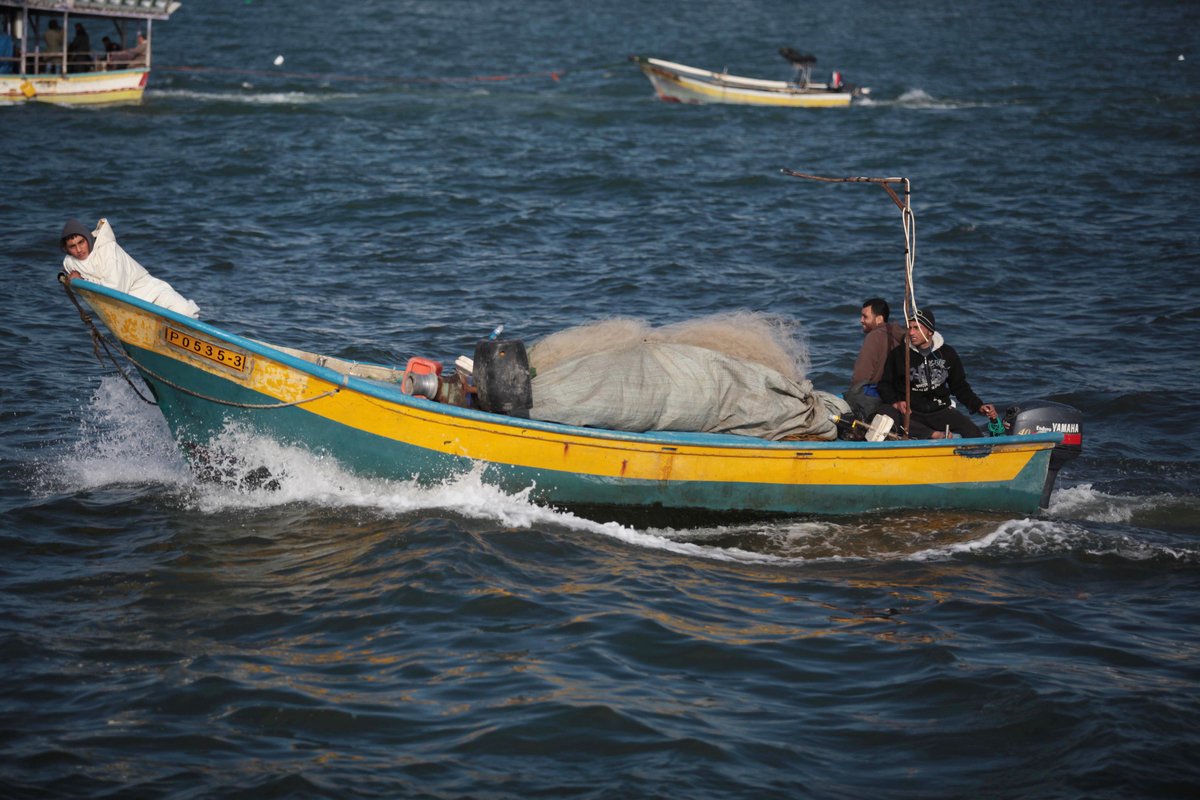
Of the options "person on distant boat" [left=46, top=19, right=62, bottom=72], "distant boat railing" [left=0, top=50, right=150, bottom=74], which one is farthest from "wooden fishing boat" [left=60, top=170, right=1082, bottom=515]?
"person on distant boat" [left=46, top=19, right=62, bottom=72]

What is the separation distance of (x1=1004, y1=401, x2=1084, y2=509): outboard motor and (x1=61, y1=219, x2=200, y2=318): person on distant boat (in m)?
6.15

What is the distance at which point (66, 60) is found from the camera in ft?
84.9

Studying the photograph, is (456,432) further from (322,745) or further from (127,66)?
(127,66)

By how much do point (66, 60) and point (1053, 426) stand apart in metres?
22.9

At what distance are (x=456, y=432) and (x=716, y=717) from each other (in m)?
2.90

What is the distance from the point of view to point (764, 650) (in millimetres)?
7262

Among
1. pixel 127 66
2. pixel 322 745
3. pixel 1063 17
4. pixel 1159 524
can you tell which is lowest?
pixel 322 745

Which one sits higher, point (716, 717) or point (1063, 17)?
point (1063, 17)

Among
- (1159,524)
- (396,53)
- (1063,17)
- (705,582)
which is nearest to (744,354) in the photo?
(705,582)

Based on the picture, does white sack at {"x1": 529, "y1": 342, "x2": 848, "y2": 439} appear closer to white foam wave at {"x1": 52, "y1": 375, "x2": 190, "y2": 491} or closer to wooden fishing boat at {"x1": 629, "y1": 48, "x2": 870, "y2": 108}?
white foam wave at {"x1": 52, "y1": 375, "x2": 190, "y2": 491}

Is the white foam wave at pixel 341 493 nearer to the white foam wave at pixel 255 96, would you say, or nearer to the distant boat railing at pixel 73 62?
the distant boat railing at pixel 73 62

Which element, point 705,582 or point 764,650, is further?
point 705,582

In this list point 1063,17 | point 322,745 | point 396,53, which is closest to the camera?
point 322,745

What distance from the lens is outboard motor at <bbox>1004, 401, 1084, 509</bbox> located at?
9.33 metres
